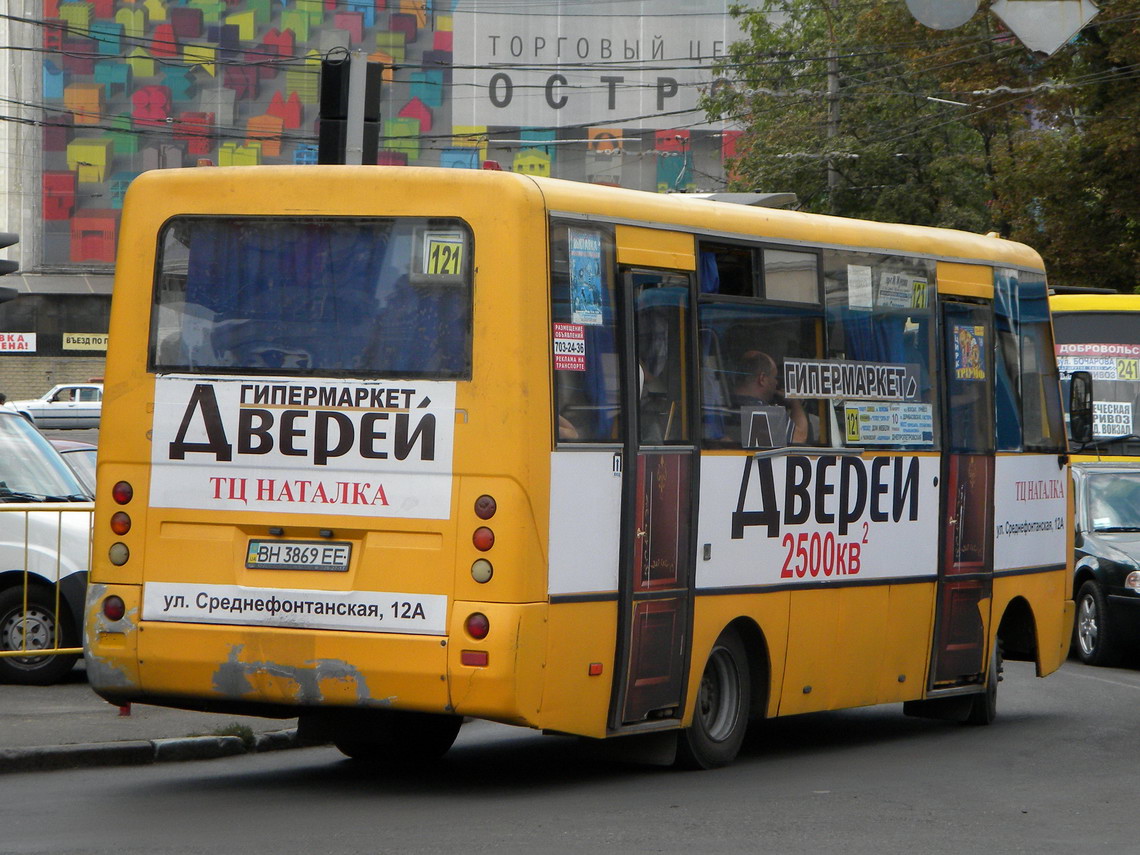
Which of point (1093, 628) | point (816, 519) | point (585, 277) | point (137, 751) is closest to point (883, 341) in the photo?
point (816, 519)

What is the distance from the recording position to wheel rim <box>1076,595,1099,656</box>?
54.2 ft

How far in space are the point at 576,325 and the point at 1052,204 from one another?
2548 cm

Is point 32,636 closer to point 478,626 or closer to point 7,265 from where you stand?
point 7,265

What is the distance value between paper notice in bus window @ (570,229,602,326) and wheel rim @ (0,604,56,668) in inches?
230

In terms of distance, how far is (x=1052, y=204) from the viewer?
32.3 meters

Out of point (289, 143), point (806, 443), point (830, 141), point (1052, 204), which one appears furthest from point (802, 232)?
point (289, 143)

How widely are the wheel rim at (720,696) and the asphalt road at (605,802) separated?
228mm

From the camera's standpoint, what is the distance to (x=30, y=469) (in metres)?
13.3

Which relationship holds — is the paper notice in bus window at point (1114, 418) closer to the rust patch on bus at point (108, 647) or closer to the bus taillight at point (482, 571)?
the bus taillight at point (482, 571)

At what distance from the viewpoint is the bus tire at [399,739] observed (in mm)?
9328

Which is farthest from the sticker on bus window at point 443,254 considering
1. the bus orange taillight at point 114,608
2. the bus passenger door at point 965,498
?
the bus passenger door at point 965,498

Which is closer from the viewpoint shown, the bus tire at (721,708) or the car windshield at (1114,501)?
the bus tire at (721,708)

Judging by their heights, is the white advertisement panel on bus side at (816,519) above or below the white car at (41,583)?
above

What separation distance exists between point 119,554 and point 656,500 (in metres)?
2.53
